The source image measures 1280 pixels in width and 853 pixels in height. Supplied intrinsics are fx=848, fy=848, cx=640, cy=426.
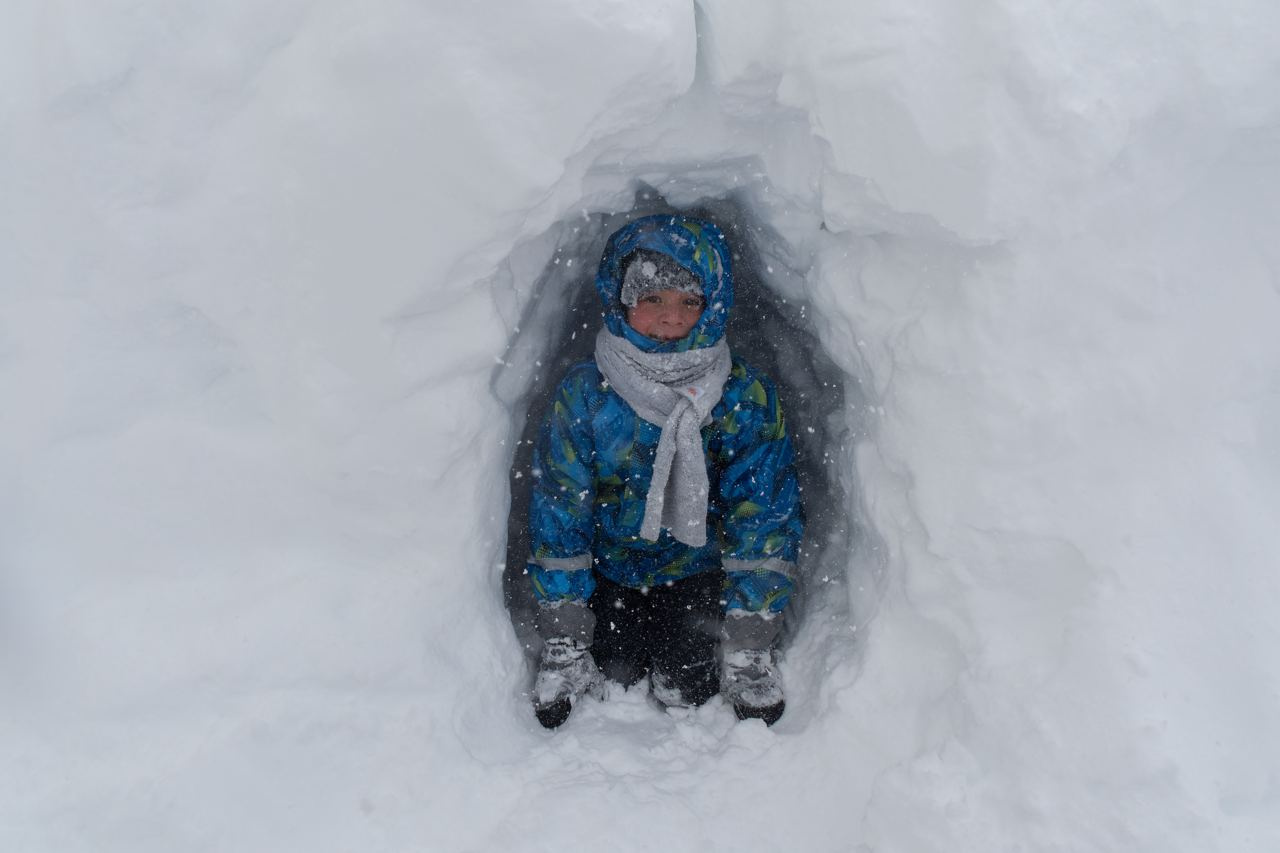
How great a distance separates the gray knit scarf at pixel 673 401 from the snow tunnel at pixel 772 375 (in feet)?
0.87

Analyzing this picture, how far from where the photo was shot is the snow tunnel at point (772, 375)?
2285 mm

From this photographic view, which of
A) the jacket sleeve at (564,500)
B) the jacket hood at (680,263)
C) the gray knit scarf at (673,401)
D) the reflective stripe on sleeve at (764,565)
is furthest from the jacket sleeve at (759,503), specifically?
the jacket sleeve at (564,500)

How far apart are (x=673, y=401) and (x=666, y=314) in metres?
0.24

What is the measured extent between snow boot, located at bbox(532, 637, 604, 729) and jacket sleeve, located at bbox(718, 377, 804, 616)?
17.6 inches

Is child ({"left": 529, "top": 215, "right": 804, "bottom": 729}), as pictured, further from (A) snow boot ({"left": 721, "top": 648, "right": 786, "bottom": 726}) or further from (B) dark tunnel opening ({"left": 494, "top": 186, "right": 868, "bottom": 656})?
(B) dark tunnel opening ({"left": 494, "top": 186, "right": 868, "bottom": 656})

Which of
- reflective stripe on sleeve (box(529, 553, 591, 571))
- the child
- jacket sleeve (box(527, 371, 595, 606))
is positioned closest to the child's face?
the child

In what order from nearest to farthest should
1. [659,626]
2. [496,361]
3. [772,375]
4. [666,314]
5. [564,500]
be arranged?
[496,361]
[666,314]
[564,500]
[659,626]
[772,375]

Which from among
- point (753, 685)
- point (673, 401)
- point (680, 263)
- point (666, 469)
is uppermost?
point (680, 263)

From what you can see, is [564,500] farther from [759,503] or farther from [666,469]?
[759,503]

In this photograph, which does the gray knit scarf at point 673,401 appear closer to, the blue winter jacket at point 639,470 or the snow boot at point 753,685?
the blue winter jacket at point 639,470

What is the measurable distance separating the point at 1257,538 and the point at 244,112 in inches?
85.1

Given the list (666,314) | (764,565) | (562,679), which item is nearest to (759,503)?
(764,565)

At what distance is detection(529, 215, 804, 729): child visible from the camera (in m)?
2.25

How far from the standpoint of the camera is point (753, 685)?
2.36 meters
